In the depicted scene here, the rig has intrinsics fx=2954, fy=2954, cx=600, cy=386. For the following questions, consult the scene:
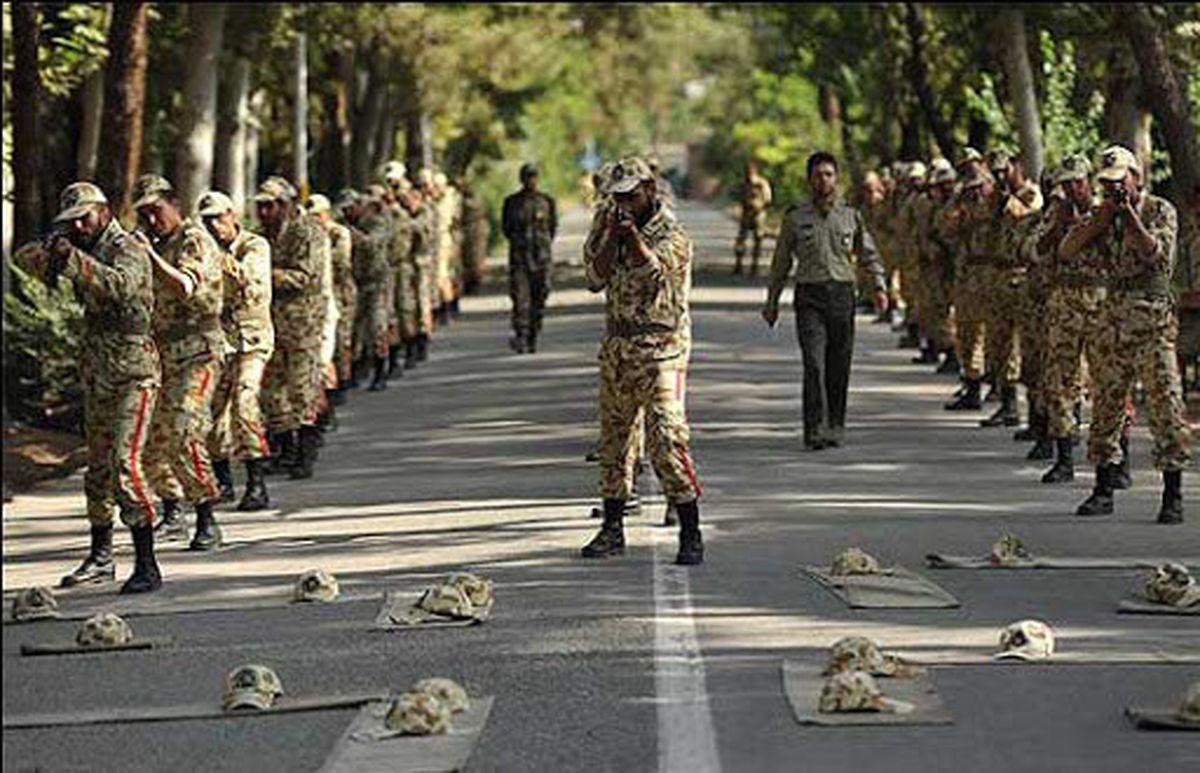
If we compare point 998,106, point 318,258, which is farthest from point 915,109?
point 318,258

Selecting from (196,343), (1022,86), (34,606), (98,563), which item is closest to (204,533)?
(196,343)

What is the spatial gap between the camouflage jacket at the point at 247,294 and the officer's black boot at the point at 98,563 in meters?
3.05

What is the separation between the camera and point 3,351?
26.2 metres

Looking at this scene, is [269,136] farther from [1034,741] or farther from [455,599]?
[1034,741]

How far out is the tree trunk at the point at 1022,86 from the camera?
37062 mm

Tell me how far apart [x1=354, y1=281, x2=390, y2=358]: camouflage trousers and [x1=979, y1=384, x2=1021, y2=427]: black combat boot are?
666 centimetres

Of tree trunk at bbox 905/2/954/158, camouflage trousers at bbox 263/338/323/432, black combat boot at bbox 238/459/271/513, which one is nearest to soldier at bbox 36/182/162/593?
black combat boot at bbox 238/459/271/513

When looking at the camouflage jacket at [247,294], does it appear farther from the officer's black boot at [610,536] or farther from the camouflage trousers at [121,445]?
the officer's black boot at [610,536]

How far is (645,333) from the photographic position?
1538 cm

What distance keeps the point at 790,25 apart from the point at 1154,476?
124 ft

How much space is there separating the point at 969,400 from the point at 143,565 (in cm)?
1162

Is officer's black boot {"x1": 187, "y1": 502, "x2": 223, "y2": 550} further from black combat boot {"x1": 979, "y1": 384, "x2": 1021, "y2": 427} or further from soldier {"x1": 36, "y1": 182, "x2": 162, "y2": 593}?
black combat boot {"x1": 979, "y1": 384, "x2": 1021, "y2": 427}

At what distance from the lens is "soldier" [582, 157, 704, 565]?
15.2 metres

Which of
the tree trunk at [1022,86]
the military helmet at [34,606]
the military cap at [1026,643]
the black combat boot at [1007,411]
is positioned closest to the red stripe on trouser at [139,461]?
the military helmet at [34,606]
